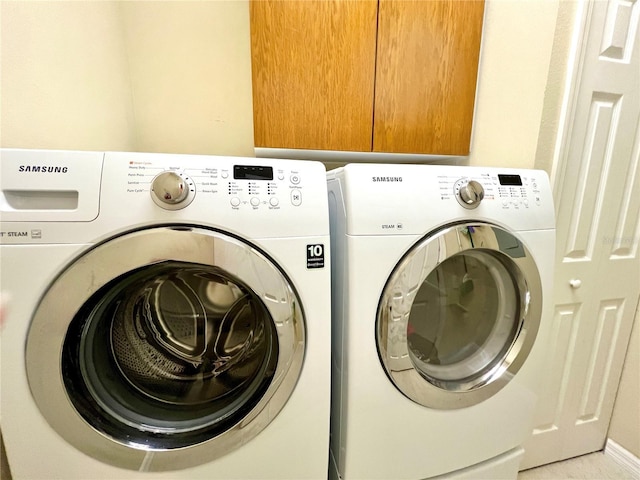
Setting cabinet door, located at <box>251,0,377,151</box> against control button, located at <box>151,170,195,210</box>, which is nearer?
control button, located at <box>151,170,195,210</box>

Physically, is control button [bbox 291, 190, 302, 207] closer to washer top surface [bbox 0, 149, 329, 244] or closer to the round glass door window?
washer top surface [bbox 0, 149, 329, 244]

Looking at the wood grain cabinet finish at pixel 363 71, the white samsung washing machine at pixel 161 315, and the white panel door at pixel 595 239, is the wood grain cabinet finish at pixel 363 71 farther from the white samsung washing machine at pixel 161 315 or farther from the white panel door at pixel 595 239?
the white samsung washing machine at pixel 161 315

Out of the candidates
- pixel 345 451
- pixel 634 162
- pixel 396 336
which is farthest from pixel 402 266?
pixel 634 162

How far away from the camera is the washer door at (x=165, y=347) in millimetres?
497

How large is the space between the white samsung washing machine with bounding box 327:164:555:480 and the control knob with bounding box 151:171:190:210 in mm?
318

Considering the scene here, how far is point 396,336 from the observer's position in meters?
0.63

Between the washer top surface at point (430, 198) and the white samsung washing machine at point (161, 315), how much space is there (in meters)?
0.08

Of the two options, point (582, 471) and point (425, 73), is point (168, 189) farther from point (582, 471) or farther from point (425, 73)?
point (582, 471)

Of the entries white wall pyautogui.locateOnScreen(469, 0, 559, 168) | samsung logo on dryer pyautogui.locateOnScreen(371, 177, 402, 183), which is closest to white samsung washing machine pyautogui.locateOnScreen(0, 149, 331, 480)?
samsung logo on dryer pyautogui.locateOnScreen(371, 177, 402, 183)

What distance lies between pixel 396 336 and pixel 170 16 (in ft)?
4.77

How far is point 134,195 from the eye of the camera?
1.66ft

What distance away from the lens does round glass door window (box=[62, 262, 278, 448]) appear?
555mm

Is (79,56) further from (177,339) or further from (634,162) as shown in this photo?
(634,162)

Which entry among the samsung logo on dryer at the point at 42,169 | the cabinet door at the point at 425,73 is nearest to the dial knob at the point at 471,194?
the cabinet door at the point at 425,73
